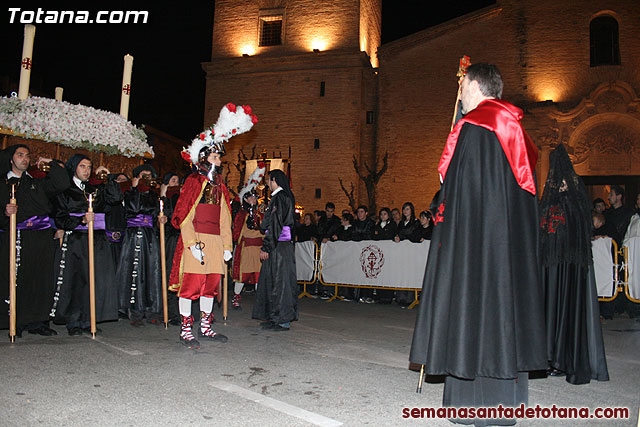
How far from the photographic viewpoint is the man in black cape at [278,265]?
7355 millimetres

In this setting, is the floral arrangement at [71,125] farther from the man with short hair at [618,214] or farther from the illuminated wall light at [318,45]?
the illuminated wall light at [318,45]

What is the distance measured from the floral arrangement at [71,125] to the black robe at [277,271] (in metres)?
2.32

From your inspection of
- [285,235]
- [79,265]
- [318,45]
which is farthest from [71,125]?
[318,45]

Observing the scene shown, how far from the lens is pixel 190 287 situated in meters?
6.08

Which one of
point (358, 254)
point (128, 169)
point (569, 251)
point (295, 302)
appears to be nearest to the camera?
point (569, 251)

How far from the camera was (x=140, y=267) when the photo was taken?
24.4 ft

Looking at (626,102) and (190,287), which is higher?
(626,102)

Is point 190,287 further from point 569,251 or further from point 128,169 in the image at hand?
point 569,251

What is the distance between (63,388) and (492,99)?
378cm

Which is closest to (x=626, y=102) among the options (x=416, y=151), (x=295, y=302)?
(x=416, y=151)

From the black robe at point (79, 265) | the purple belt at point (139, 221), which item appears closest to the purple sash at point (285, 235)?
the purple belt at point (139, 221)

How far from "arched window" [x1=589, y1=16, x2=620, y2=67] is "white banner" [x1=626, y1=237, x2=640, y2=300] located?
17126 millimetres

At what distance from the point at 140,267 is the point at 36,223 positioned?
1.55m

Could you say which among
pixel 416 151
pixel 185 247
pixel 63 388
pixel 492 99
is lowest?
pixel 63 388
